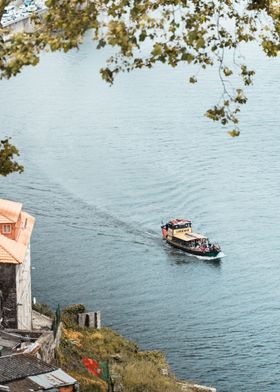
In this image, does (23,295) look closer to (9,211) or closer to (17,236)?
(17,236)

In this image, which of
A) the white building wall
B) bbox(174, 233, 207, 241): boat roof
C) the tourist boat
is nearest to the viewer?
the white building wall

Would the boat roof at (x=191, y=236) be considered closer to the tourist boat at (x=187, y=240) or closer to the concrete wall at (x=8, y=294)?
the tourist boat at (x=187, y=240)

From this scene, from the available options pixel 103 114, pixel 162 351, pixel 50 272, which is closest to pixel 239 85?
pixel 103 114

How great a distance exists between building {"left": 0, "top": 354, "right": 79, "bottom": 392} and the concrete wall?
16630 millimetres

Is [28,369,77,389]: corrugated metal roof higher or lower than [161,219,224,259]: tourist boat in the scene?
lower

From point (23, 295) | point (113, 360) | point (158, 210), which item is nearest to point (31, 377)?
point (23, 295)

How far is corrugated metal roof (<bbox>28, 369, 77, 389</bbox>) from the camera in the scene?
Answer: 105 feet

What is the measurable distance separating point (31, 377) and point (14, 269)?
65.3 feet

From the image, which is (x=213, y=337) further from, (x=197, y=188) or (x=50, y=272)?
(x=197, y=188)

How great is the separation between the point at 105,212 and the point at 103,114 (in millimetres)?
39193

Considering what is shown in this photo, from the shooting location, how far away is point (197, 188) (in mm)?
108625

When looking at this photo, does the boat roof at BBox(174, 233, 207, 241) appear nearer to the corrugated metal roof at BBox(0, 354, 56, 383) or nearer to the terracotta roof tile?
the terracotta roof tile

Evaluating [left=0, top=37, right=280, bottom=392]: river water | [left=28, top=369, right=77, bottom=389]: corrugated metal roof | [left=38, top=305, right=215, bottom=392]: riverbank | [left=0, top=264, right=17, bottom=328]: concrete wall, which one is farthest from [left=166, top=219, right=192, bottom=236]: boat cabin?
[left=28, top=369, right=77, bottom=389]: corrugated metal roof

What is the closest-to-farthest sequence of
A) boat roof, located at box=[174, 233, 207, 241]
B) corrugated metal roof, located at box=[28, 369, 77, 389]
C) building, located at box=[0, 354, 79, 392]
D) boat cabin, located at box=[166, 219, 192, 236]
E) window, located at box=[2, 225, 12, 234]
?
building, located at box=[0, 354, 79, 392], corrugated metal roof, located at box=[28, 369, 77, 389], window, located at box=[2, 225, 12, 234], boat cabin, located at box=[166, 219, 192, 236], boat roof, located at box=[174, 233, 207, 241]
